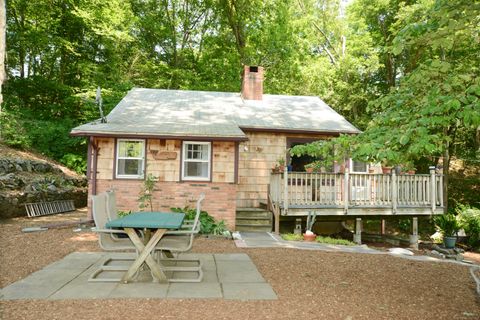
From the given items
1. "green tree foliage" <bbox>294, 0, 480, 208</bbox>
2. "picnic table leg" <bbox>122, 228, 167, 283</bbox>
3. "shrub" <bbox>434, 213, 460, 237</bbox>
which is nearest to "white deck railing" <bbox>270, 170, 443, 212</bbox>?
"shrub" <bbox>434, 213, 460, 237</bbox>

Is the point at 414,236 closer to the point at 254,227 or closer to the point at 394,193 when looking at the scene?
the point at 394,193

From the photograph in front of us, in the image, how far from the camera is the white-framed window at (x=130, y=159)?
10625 millimetres

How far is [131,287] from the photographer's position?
4.75 metres

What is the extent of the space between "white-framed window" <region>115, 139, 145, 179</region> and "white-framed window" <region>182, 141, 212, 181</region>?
126 cm

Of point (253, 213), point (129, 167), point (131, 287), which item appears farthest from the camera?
point (253, 213)

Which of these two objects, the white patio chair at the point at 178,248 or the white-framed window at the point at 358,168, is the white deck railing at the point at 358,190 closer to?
the white-framed window at the point at 358,168

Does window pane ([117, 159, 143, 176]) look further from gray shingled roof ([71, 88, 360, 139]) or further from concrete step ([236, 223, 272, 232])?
concrete step ([236, 223, 272, 232])

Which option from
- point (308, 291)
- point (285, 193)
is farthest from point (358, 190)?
point (308, 291)

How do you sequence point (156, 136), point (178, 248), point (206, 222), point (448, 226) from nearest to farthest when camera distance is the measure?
point (178, 248) → point (206, 222) → point (156, 136) → point (448, 226)

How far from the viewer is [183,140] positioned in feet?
34.7

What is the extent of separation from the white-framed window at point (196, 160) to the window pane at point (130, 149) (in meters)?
1.37

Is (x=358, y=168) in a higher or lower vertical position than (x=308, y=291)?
higher

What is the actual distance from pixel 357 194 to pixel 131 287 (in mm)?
8082

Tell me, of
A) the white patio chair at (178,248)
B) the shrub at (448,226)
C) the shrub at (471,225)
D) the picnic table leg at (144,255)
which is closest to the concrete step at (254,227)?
the white patio chair at (178,248)
